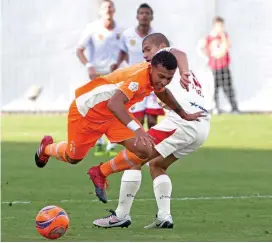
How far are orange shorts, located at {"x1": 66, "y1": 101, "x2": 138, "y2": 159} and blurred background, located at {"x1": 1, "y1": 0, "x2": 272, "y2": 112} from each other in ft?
57.1

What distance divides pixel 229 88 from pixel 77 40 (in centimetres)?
417

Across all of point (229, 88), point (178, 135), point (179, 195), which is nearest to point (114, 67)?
point (179, 195)

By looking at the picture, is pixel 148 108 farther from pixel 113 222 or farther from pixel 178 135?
pixel 113 222

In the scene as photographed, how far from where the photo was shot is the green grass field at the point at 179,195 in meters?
10.1

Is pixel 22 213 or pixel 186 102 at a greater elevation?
pixel 186 102

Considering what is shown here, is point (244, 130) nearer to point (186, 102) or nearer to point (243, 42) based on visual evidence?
point (243, 42)

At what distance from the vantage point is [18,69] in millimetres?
29656

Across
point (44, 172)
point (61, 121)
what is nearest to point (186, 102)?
point (44, 172)

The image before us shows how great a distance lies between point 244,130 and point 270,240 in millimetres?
14649

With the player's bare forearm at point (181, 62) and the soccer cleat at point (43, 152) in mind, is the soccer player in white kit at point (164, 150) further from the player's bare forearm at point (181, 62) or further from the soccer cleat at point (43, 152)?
the soccer cleat at point (43, 152)

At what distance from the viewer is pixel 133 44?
58.7 feet

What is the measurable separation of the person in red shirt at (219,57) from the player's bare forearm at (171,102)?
17.5 m

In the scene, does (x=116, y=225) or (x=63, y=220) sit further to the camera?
A: (x=116, y=225)

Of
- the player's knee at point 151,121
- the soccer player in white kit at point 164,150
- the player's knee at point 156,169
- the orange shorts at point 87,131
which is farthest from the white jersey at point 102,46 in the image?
the player's knee at point 156,169
